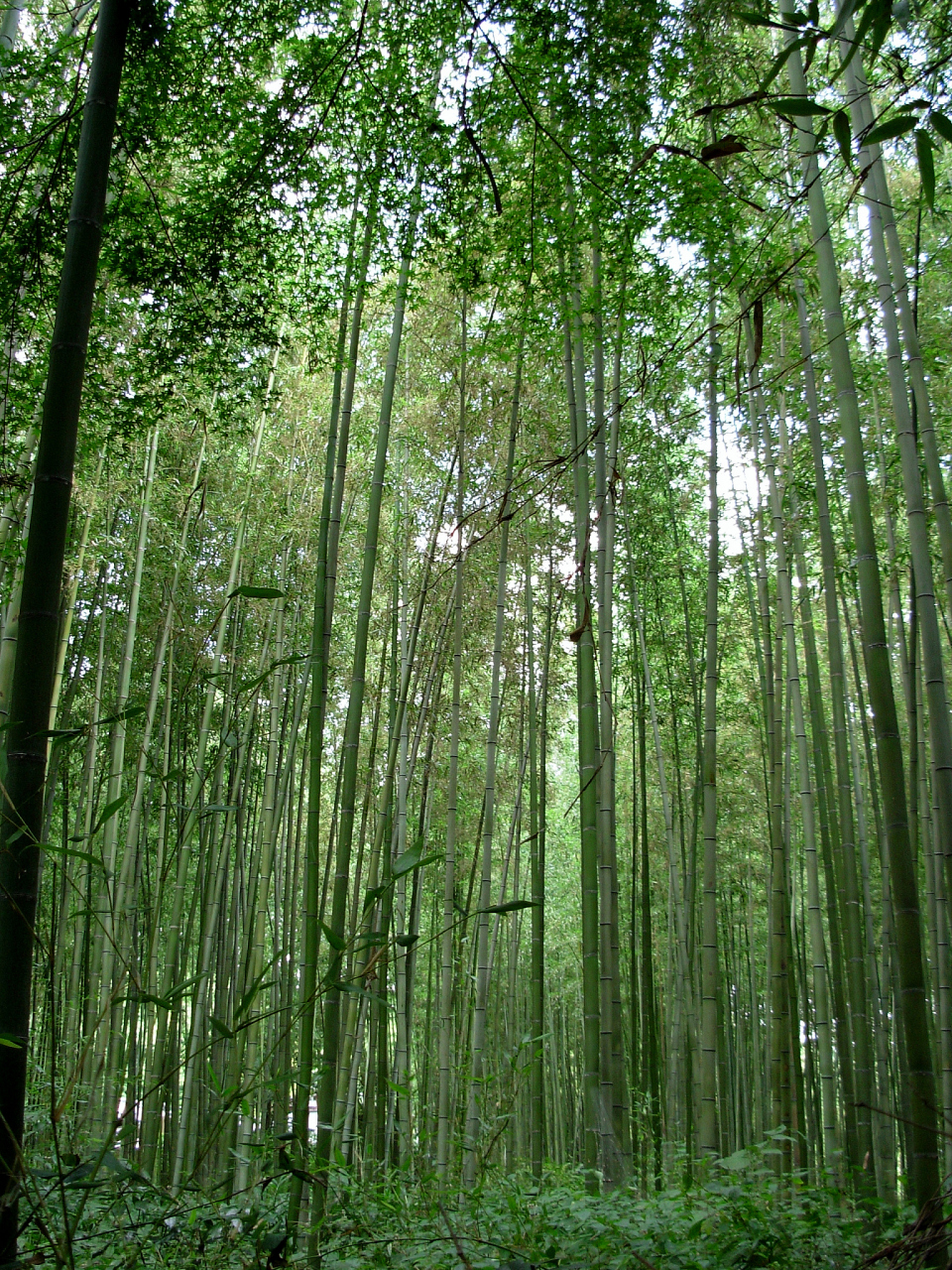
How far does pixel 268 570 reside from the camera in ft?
20.1

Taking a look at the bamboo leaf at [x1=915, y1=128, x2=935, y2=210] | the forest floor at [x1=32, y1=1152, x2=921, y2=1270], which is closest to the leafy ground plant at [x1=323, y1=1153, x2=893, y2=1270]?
the forest floor at [x1=32, y1=1152, x2=921, y2=1270]

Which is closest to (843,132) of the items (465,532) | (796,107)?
(796,107)

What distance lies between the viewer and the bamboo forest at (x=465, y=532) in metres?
1.42

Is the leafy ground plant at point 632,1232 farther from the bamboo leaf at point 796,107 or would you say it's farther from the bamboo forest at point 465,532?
the bamboo leaf at point 796,107

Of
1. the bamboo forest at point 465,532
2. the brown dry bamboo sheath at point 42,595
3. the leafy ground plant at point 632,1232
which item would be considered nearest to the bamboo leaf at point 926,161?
the bamboo forest at point 465,532

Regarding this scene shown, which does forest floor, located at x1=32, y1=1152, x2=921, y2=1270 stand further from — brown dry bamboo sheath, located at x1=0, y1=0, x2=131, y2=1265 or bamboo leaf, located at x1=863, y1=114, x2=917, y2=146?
bamboo leaf, located at x1=863, y1=114, x2=917, y2=146

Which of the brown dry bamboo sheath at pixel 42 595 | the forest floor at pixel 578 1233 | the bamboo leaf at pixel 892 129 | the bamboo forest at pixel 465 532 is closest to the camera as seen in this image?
the bamboo leaf at pixel 892 129

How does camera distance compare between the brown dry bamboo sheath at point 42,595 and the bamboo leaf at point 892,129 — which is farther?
the brown dry bamboo sheath at point 42,595

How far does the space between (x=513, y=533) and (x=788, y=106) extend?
4.71 meters

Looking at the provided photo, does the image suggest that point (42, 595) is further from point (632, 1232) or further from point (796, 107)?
point (632, 1232)

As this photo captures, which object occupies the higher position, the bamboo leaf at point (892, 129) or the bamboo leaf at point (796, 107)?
the bamboo leaf at point (796, 107)

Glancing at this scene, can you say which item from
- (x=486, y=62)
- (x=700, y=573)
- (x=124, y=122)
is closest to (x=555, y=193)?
(x=486, y=62)

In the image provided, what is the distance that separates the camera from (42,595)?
132 centimetres

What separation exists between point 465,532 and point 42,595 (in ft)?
12.1
